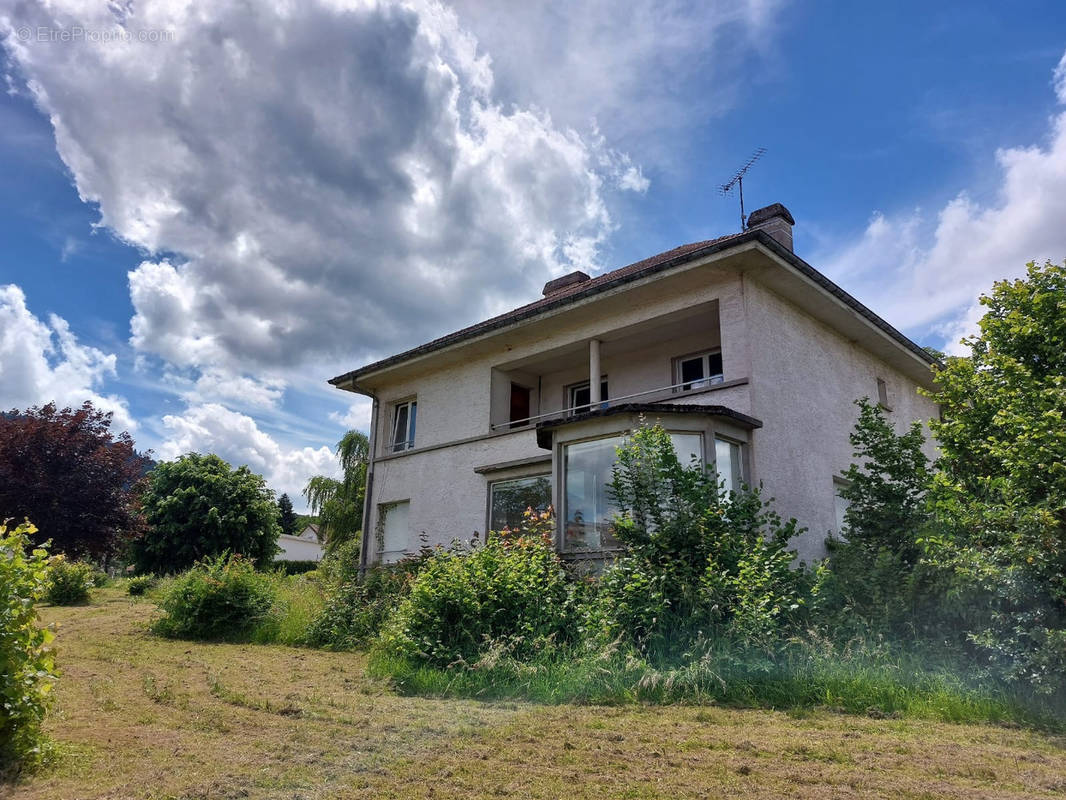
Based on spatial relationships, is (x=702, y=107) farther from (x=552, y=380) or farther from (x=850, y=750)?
(x=850, y=750)

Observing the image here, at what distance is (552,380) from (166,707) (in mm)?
11123

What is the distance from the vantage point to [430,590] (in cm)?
831

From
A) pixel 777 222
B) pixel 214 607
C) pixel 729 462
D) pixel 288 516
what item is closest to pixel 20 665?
pixel 214 607

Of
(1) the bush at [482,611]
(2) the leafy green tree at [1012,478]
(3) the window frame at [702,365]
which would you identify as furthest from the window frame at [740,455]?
(1) the bush at [482,611]

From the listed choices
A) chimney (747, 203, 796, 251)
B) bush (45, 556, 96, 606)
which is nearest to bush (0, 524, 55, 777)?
chimney (747, 203, 796, 251)

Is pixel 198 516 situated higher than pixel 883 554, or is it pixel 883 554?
pixel 198 516

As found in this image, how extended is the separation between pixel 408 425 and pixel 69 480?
10439 millimetres

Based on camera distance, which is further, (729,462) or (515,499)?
(515,499)

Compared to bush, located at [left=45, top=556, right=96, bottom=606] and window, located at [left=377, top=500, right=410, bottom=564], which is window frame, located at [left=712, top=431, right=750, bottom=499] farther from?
bush, located at [left=45, top=556, right=96, bottom=606]

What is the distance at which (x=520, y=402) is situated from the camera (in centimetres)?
1658

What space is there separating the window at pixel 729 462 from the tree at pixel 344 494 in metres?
19.2

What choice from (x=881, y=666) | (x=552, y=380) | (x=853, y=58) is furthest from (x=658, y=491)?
(x=552, y=380)

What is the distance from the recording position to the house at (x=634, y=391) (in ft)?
35.3

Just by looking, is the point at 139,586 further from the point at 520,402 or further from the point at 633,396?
the point at 633,396
